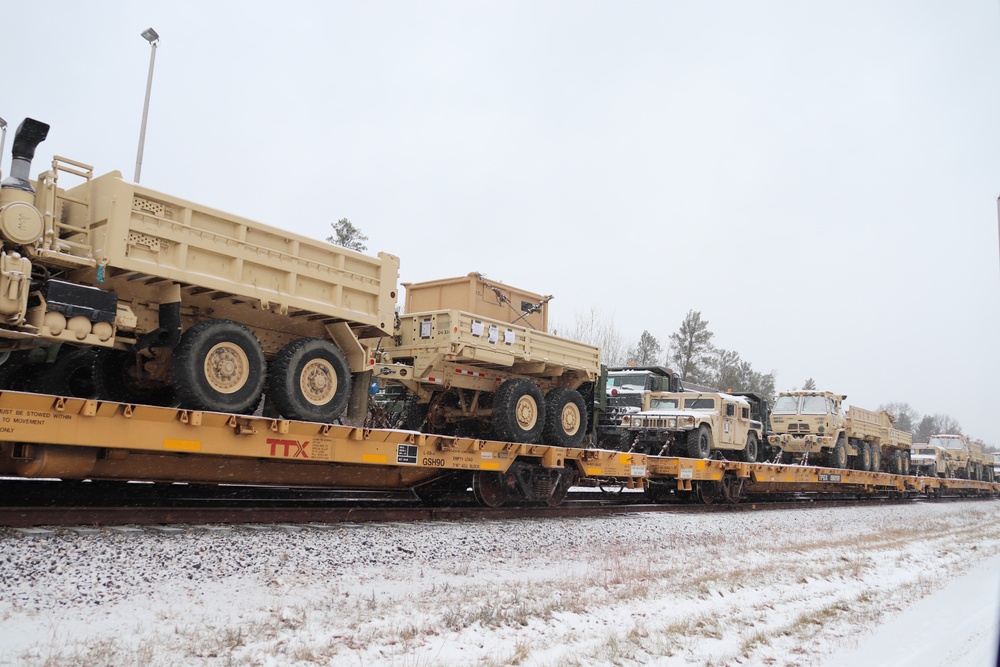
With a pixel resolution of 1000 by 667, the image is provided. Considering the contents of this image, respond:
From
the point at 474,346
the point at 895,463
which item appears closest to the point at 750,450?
the point at 474,346

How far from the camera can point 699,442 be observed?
15.3 metres

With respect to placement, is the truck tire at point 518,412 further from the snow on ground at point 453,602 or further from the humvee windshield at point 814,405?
the humvee windshield at point 814,405

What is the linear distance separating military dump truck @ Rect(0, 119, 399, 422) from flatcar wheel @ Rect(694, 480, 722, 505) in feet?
29.6

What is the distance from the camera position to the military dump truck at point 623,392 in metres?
16.6

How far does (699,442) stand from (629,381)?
3711 mm

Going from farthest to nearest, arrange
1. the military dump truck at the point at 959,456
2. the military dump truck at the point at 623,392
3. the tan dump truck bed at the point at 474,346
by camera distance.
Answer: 1. the military dump truck at the point at 959,456
2. the military dump truck at the point at 623,392
3. the tan dump truck bed at the point at 474,346

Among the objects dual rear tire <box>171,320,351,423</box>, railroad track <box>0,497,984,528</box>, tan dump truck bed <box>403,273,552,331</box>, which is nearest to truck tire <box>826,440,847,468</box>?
railroad track <box>0,497,984,528</box>

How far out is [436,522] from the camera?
28.9 feet

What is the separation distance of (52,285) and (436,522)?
488 centimetres

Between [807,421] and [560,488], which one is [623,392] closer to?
[807,421]

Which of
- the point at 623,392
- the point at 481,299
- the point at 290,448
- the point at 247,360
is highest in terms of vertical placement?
the point at 481,299

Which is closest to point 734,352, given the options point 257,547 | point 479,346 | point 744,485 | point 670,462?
point 744,485

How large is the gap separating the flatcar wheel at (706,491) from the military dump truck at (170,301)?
9.03m

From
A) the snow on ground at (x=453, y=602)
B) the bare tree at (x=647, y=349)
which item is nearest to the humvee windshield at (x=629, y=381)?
the snow on ground at (x=453, y=602)
